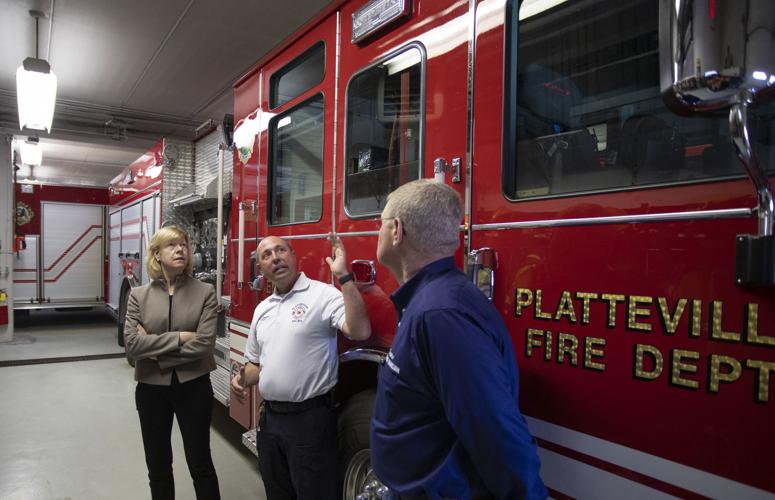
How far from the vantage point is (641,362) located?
1307 millimetres

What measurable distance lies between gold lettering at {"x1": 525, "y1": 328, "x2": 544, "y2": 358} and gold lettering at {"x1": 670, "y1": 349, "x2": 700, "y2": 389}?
14.8 inches

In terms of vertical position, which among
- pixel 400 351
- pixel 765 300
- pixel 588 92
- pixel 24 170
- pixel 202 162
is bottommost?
pixel 400 351

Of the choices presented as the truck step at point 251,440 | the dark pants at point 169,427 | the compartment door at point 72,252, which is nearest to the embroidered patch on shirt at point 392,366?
the dark pants at point 169,427

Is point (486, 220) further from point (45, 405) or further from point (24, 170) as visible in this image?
point (24, 170)

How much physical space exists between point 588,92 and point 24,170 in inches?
763

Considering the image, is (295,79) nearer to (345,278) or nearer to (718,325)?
(345,278)

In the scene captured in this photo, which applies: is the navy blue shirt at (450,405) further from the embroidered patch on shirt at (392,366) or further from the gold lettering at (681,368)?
the gold lettering at (681,368)

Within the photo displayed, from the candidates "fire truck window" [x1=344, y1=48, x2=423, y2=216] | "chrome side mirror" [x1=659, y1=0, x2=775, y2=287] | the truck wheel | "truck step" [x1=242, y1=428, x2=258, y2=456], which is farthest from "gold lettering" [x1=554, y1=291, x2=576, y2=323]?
"truck step" [x1=242, y1=428, x2=258, y2=456]

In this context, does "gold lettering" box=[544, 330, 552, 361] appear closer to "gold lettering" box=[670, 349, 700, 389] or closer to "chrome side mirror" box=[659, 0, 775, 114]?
"gold lettering" box=[670, 349, 700, 389]

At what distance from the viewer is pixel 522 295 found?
1.61 metres

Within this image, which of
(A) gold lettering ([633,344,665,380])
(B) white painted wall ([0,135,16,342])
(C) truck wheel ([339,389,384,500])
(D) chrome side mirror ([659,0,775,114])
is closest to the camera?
(D) chrome side mirror ([659,0,775,114])

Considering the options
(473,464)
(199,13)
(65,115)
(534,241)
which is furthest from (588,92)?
(65,115)

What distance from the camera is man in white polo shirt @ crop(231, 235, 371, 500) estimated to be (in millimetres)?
2252

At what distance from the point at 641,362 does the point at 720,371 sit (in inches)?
7.0
